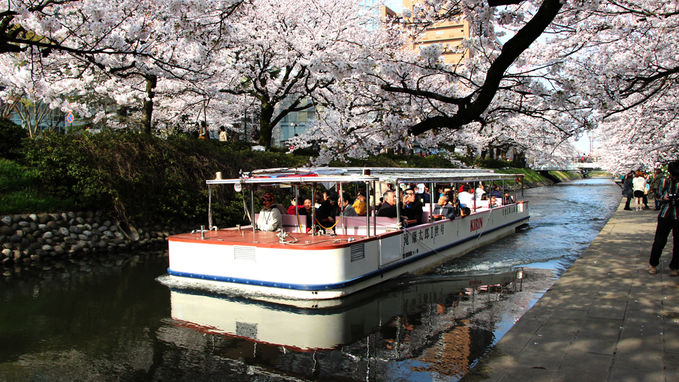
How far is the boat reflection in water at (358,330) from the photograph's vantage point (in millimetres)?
6863

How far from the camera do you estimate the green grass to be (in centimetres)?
1557

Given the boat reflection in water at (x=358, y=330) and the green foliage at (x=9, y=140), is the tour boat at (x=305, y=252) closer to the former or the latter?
the boat reflection in water at (x=358, y=330)

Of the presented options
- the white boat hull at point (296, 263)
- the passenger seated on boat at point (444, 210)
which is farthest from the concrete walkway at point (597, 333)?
the passenger seated on boat at point (444, 210)

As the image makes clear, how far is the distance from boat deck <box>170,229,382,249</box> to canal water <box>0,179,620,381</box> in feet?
3.86

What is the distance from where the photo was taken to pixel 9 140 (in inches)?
682

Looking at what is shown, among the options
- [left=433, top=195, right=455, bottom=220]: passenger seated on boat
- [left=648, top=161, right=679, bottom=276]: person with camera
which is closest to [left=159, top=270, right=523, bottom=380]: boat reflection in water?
[left=648, top=161, right=679, bottom=276]: person with camera

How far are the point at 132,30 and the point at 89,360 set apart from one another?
9.33m

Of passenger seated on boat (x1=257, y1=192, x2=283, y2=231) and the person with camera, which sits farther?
passenger seated on boat (x1=257, y1=192, x2=283, y2=231)

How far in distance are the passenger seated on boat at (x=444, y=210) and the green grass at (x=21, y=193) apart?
11.6m

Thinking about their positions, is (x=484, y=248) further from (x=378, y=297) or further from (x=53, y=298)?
(x=53, y=298)

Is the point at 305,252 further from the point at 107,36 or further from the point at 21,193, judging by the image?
the point at 21,193

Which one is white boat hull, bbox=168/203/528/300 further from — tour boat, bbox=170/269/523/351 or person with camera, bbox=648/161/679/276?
person with camera, bbox=648/161/679/276

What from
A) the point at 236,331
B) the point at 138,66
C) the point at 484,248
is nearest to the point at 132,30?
the point at 138,66

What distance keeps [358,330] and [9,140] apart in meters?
14.9
